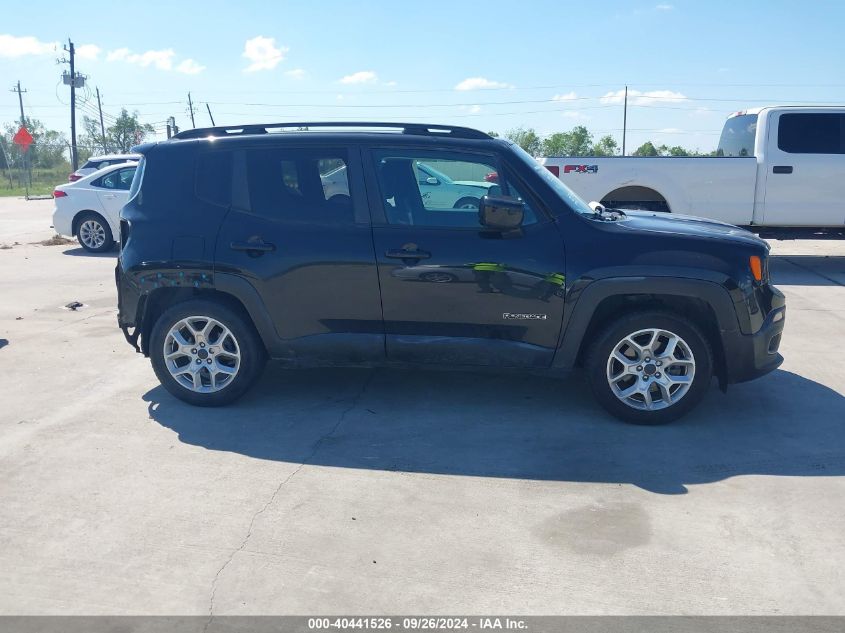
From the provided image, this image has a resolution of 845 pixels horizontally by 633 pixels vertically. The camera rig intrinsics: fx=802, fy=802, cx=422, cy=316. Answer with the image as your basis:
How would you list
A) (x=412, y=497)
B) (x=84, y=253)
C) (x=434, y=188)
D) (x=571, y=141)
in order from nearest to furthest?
(x=412, y=497) < (x=434, y=188) < (x=84, y=253) < (x=571, y=141)

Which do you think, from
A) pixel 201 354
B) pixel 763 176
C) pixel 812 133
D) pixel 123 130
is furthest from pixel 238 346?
pixel 123 130

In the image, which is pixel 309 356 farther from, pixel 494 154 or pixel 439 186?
pixel 494 154

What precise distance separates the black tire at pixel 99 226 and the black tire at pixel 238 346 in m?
9.61

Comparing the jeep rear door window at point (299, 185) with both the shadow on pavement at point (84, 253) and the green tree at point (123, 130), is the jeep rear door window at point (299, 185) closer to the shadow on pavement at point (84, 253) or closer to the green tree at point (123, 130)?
the shadow on pavement at point (84, 253)

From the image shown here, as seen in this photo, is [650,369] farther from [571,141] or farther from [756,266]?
[571,141]

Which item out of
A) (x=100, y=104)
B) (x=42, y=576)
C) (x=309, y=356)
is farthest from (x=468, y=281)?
(x=100, y=104)

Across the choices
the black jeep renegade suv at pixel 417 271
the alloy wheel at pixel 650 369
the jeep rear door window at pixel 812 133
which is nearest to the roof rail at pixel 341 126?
the black jeep renegade suv at pixel 417 271

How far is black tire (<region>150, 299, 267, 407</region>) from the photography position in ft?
18.2

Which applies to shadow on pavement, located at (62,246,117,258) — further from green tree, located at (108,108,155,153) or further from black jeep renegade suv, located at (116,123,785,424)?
green tree, located at (108,108,155,153)

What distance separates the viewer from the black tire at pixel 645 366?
5215 mm

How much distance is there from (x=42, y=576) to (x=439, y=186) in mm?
3389

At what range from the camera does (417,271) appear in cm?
532

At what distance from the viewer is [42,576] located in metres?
3.56

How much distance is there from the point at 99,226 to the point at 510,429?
37.2ft
